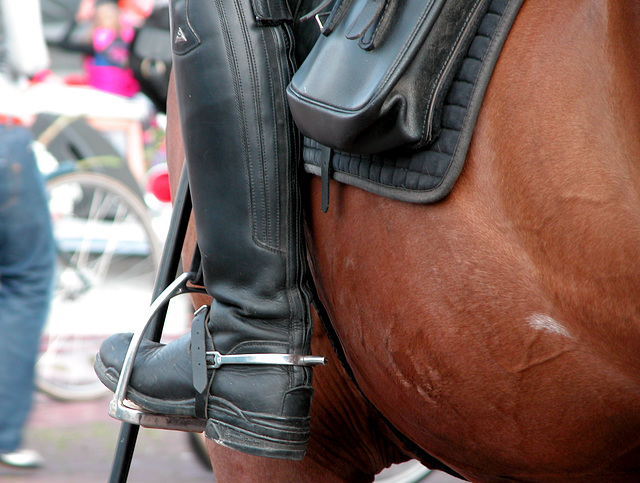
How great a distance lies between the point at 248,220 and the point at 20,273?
113 inches

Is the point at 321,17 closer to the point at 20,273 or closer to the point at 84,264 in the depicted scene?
the point at 20,273

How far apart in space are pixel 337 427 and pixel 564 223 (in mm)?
887

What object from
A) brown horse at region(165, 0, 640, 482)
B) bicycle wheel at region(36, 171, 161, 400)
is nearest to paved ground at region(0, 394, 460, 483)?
bicycle wheel at region(36, 171, 161, 400)

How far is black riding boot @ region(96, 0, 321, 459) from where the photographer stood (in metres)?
1.58

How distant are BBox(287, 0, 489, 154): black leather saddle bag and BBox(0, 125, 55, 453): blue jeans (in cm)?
296

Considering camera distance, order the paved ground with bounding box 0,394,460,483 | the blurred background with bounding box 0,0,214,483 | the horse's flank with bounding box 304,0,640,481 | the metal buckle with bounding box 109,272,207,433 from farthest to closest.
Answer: the blurred background with bounding box 0,0,214,483 < the paved ground with bounding box 0,394,460,483 < the metal buckle with bounding box 109,272,207,433 < the horse's flank with bounding box 304,0,640,481

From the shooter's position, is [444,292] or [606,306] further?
[444,292]

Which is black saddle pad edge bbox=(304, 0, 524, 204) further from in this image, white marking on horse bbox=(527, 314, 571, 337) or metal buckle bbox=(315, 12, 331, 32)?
metal buckle bbox=(315, 12, 331, 32)

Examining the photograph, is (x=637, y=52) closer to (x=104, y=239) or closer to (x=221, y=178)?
(x=221, y=178)

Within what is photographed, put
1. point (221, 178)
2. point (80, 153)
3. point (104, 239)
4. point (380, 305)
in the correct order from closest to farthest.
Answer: point (380, 305) < point (221, 178) < point (104, 239) < point (80, 153)

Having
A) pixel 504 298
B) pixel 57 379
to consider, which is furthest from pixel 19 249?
pixel 504 298

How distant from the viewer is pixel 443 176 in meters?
1.30

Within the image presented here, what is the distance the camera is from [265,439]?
1.57m

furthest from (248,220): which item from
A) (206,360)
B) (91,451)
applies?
(91,451)
